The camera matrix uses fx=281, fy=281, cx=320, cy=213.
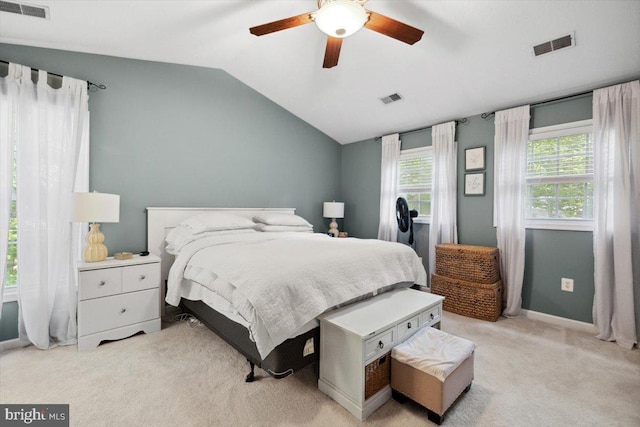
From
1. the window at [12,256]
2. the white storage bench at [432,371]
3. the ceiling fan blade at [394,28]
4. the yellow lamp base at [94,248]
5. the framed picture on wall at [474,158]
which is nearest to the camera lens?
the white storage bench at [432,371]

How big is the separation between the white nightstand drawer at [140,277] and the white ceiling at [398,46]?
207 cm

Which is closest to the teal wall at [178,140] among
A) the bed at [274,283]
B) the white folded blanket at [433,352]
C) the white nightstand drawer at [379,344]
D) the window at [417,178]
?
the bed at [274,283]

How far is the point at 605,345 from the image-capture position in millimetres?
2451

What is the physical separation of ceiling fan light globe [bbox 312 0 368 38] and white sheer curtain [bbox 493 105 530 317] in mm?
2290

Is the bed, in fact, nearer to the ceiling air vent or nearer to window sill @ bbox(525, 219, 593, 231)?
window sill @ bbox(525, 219, 593, 231)

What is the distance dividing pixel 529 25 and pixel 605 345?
2.77 metres

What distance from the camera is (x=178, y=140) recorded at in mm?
3260

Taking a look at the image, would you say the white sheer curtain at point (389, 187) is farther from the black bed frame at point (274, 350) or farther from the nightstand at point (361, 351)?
the black bed frame at point (274, 350)

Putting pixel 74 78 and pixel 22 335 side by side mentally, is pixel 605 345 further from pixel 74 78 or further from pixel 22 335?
pixel 74 78

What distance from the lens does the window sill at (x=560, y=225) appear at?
2795 mm

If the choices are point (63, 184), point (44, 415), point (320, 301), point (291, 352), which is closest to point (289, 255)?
point (320, 301)

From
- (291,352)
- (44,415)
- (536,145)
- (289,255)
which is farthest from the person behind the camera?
(536,145)

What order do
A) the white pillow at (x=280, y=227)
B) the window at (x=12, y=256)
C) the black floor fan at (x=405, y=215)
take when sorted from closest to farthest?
the window at (x=12, y=256), the white pillow at (x=280, y=227), the black floor fan at (x=405, y=215)

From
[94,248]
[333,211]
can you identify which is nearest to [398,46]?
[333,211]
